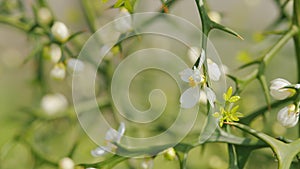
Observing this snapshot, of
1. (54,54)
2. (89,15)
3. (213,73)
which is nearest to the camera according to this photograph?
(213,73)

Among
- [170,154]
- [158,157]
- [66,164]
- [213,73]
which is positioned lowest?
[158,157]

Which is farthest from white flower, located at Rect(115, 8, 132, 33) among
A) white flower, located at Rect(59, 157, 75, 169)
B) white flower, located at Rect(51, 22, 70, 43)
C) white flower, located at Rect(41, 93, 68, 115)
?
white flower, located at Rect(41, 93, 68, 115)

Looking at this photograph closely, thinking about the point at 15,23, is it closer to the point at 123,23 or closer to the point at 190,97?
the point at 123,23

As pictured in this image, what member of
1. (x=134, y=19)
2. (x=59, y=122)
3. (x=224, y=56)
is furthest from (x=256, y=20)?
(x=134, y=19)

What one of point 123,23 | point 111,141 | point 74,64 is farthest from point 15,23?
point 111,141

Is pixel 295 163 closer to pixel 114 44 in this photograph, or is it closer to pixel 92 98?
pixel 114 44

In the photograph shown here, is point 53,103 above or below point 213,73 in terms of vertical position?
below

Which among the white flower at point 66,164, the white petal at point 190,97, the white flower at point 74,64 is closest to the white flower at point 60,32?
the white flower at point 74,64

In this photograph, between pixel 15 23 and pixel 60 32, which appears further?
pixel 15 23
